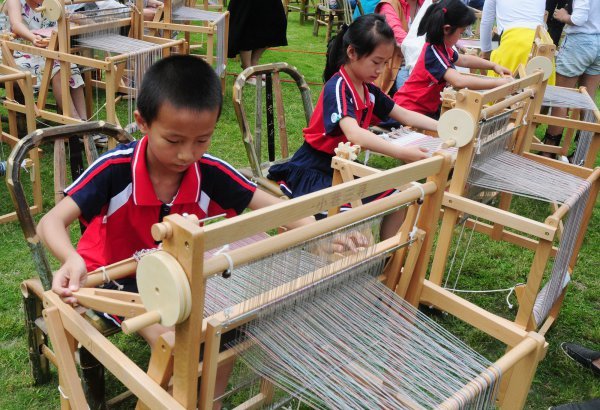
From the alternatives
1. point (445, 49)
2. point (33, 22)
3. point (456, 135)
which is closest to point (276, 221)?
point (456, 135)

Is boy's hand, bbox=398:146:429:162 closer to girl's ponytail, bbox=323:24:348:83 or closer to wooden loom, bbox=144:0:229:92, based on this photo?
girl's ponytail, bbox=323:24:348:83

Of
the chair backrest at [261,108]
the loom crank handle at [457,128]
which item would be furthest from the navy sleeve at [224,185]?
the chair backrest at [261,108]

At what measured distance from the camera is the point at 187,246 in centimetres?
98

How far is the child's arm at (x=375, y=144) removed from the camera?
2.31 m

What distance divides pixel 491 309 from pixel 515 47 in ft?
7.16

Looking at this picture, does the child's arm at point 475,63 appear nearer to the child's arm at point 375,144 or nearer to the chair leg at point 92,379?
the child's arm at point 375,144

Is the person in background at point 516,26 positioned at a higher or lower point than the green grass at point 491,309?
higher

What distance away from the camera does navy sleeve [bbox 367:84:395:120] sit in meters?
2.83

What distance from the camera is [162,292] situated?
1.03 metres

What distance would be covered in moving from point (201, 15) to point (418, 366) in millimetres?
4929

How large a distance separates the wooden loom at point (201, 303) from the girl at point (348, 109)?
0.85m

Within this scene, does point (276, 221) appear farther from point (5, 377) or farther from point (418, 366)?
point (5, 377)

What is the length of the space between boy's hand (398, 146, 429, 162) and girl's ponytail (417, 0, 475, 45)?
1.39m

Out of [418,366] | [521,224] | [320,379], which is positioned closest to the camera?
[320,379]
